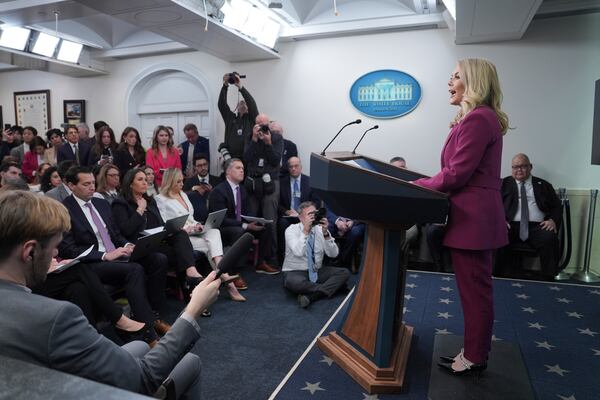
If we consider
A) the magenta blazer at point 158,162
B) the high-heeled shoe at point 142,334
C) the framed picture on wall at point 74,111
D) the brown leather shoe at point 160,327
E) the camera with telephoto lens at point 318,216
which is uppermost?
the framed picture on wall at point 74,111

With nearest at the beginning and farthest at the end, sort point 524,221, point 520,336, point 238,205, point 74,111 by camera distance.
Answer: point 520,336, point 524,221, point 238,205, point 74,111

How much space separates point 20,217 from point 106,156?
420 cm

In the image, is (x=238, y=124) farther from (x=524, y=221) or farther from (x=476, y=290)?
(x=476, y=290)

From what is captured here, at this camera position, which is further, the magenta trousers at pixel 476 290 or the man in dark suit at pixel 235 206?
the man in dark suit at pixel 235 206

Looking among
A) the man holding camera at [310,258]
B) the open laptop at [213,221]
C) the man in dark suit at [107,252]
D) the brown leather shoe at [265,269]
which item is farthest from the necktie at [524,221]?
the man in dark suit at [107,252]

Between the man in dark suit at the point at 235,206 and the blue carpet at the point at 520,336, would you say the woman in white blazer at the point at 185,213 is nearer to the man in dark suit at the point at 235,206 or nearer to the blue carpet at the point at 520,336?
the man in dark suit at the point at 235,206

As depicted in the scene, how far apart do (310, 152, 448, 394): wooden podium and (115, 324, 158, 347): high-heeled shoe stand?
103 cm

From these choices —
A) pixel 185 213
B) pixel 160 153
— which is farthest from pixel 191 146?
pixel 185 213

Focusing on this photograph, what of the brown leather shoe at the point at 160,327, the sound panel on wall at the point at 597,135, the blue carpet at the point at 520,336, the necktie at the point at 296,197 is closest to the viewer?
the blue carpet at the point at 520,336

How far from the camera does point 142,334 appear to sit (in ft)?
8.12

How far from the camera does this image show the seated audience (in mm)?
4629

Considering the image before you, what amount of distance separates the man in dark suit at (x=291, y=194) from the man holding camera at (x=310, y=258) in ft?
3.35

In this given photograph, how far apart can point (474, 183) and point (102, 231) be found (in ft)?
7.85

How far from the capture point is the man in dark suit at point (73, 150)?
16.5ft
